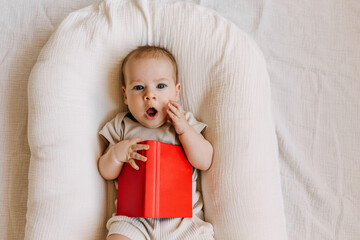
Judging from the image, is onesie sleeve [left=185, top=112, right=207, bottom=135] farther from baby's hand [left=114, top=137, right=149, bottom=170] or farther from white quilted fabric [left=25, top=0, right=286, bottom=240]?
baby's hand [left=114, top=137, right=149, bottom=170]

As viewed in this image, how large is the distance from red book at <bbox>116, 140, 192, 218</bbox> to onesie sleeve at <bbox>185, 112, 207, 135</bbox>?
0.10 meters

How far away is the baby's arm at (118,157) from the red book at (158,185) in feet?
0.06

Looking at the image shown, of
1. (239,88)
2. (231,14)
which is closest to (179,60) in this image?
(239,88)

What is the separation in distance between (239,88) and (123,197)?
0.50m

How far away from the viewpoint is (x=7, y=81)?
143cm

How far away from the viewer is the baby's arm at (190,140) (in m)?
1.18

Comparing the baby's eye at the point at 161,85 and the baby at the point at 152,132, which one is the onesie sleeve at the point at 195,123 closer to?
the baby at the point at 152,132

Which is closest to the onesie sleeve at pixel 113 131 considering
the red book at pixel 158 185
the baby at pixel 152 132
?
the baby at pixel 152 132

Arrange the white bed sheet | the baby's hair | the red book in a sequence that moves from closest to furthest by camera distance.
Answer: the red book
the baby's hair
the white bed sheet

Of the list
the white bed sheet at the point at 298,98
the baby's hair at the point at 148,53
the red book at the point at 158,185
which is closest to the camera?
the red book at the point at 158,185

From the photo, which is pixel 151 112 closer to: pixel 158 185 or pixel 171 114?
pixel 171 114

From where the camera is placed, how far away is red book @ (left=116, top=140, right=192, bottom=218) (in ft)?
3.64

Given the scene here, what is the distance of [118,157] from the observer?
3.88 feet

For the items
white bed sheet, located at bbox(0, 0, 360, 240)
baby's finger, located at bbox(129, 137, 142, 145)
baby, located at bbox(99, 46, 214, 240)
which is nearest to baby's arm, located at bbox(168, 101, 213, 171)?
baby, located at bbox(99, 46, 214, 240)
